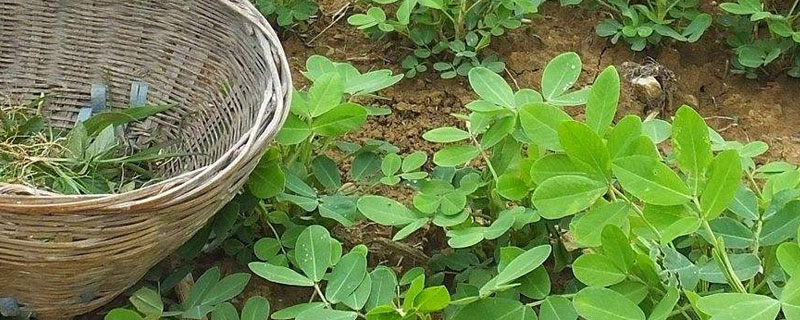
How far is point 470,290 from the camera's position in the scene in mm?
1134

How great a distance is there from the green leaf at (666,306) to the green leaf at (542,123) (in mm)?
197

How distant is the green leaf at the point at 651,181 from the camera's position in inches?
35.1

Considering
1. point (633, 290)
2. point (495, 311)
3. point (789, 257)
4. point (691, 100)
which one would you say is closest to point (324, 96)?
point (495, 311)

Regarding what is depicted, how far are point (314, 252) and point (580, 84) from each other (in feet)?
2.56

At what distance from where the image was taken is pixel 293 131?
4.05 ft

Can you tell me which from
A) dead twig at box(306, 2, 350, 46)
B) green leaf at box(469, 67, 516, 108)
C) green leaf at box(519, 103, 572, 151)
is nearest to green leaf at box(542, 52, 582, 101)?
green leaf at box(469, 67, 516, 108)

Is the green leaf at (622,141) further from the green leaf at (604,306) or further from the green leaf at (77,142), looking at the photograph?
the green leaf at (77,142)

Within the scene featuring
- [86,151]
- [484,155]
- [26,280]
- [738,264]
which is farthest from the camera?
[86,151]

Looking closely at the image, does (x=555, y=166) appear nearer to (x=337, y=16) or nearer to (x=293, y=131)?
(x=293, y=131)

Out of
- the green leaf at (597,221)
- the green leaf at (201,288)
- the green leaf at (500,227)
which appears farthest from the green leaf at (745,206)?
the green leaf at (201,288)

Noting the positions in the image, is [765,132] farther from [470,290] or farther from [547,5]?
[470,290]

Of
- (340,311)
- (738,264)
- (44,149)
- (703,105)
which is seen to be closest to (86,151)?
(44,149)

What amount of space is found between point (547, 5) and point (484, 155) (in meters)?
0.77

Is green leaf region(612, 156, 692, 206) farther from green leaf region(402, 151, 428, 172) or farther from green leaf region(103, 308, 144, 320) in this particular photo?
green leaf region(103, 308, 144, 320)
